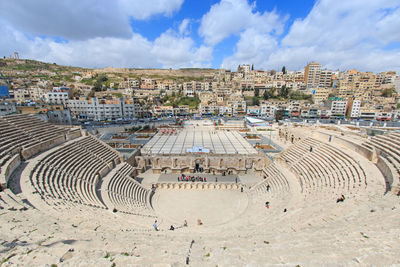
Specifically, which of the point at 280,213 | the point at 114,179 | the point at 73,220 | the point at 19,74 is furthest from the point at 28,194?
the point at 19,74

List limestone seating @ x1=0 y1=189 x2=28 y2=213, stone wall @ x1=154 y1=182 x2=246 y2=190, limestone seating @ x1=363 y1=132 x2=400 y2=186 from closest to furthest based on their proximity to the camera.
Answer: limestone seating @ x1=0 y1=189 x2=28 y2=213 < limestone seating @ x1=363 y1=132 x2=400 y2=186 < stone wall @ x1=154 y1=182 x2=246 y2=190

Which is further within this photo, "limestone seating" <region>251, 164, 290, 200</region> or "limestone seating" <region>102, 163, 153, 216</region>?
"limestone seating" <region>251, 164, 290, 200</region>

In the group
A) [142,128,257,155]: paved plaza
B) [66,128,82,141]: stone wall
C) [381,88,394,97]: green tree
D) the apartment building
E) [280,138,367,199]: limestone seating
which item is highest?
the apartment building

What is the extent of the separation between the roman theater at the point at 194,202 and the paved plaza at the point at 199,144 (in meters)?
0.53

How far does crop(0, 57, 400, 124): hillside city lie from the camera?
2280 inches

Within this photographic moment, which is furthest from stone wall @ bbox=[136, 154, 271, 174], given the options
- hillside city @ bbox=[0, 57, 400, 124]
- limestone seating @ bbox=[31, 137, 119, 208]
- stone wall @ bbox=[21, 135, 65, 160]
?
hillside city @ bbox=[0, 57, 400, 124]

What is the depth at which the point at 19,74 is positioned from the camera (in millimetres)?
94938

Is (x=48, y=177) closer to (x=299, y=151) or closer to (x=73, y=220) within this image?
(x=73, y=220)

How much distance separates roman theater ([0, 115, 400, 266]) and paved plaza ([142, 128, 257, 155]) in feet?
1.74

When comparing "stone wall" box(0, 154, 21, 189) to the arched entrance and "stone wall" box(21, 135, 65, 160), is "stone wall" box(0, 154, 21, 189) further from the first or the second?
the arched entrance

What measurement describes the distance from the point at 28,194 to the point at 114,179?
886 cm

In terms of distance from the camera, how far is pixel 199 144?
34.7 m

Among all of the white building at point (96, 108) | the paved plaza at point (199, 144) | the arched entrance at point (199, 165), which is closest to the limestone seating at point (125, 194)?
the paved plaza at point (199, 144)

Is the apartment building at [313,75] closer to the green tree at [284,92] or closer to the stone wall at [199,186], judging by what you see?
the green tree at [284,92]
